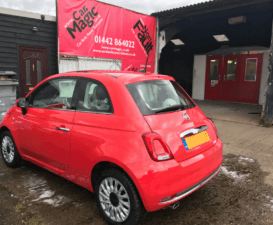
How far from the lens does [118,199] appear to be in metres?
2.33

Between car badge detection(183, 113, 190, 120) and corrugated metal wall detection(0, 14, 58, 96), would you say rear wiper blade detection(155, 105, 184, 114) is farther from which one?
corrugated metal wall detection(0, 14, 58, 96)

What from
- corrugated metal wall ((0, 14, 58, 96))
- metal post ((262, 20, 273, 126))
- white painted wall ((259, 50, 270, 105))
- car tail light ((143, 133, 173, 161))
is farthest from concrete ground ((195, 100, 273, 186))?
corrugated metal wall ((0, 14, 58, 96))

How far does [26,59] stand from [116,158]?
660cm

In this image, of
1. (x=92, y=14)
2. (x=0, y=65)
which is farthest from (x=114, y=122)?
(x=92, y=14)

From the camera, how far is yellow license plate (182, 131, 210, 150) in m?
2.39

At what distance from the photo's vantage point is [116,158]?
87.1 inches

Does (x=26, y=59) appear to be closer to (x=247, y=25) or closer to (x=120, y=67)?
(x=120, y=67)

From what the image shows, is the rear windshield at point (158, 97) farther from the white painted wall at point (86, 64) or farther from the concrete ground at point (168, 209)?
the white painted wall at point (86, 64)

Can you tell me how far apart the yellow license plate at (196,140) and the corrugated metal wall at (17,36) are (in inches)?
259

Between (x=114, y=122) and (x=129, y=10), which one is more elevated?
(x=129, y=10)

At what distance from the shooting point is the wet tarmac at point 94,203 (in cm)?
254

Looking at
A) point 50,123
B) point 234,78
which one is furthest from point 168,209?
point 234,78

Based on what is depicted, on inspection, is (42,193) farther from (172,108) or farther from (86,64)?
(86,64)

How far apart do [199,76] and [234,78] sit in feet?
6.22
